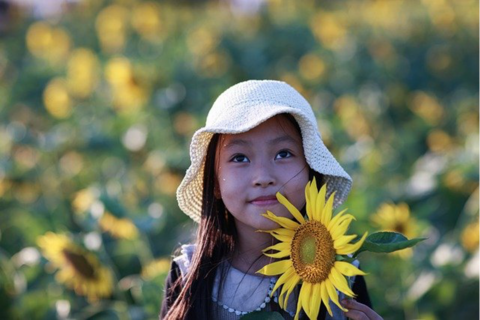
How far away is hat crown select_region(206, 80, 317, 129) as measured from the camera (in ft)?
5.44

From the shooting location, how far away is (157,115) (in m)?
4.79

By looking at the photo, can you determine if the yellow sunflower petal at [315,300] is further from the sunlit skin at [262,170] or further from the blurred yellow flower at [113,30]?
the blurred yellow flower at [113,30]

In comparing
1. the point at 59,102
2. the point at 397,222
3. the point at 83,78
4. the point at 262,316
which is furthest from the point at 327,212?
the point at 83,78

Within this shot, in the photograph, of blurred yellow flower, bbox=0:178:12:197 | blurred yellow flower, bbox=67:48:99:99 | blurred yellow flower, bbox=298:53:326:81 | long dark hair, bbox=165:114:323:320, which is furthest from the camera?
blurred yellow flower, bbox=298:53:326:81

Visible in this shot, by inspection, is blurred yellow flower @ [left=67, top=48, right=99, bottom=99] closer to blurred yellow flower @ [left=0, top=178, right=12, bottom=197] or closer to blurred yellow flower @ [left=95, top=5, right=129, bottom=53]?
blurred yellow flower @ [left=95, top=5, right=129, bottom=53]

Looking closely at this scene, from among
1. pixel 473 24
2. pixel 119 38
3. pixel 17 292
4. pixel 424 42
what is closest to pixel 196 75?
pixel 119 38

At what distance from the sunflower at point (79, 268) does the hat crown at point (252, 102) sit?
3.16 feet

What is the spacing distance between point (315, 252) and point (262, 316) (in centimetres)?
18

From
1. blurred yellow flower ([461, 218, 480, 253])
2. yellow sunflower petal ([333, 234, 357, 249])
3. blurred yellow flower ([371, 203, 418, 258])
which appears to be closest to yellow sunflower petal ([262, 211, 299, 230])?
yellow sunflower petal ([333, 234, 357, 249])

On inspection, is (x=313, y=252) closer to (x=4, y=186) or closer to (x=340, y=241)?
(x=340, y=241)

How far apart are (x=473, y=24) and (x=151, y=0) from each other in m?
3.44

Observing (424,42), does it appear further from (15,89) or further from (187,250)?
(187,250)

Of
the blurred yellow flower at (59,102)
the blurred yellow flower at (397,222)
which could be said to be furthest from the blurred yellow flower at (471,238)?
the blurred yellow flower at (59,102)

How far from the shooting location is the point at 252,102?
1.69 metres
